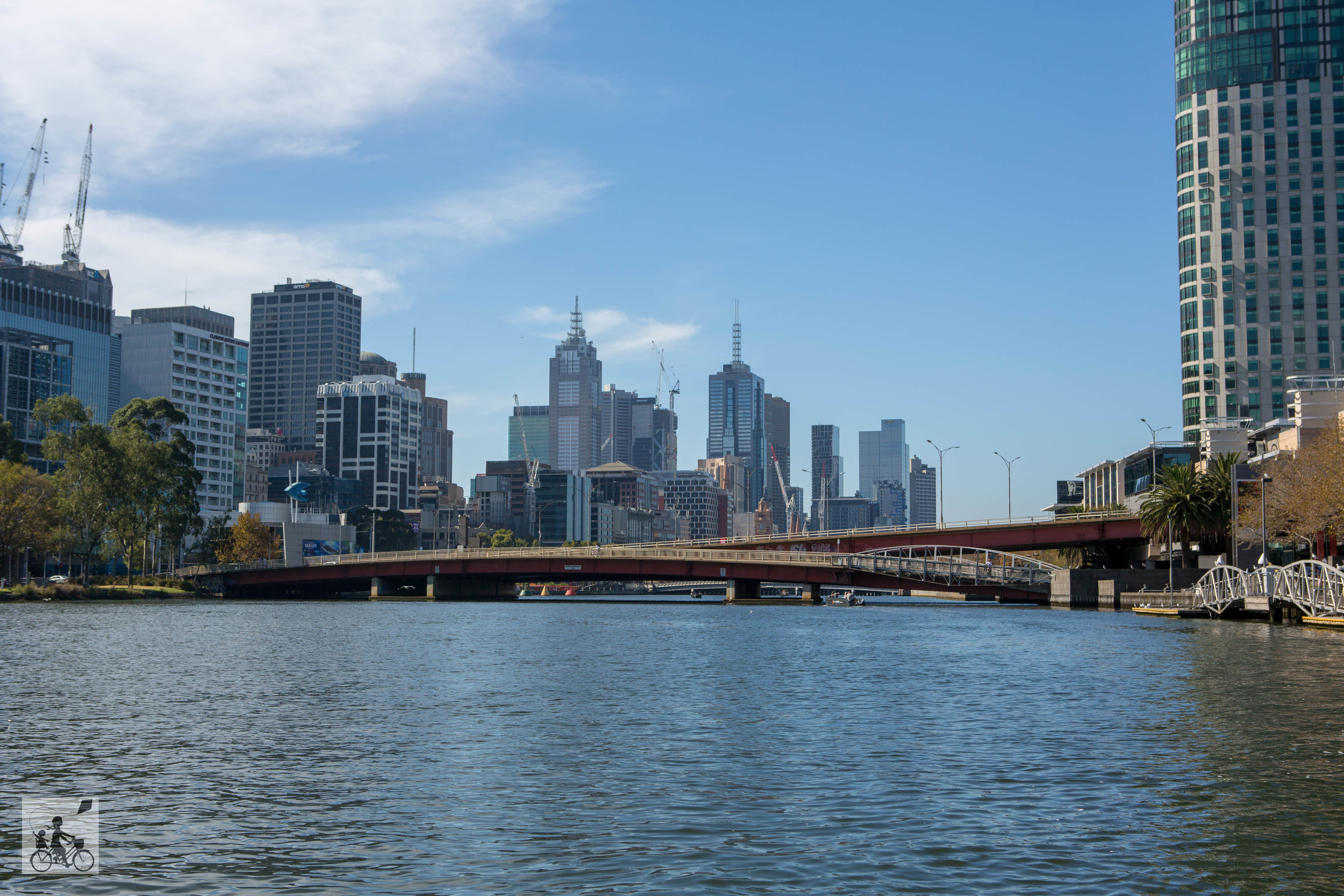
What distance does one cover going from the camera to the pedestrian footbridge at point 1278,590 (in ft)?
272

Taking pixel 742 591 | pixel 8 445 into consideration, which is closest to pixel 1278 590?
pixel 742 591

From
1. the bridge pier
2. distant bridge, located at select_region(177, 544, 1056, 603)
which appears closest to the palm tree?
distant bridge, located at select_region(177, 544, 1056, 603)

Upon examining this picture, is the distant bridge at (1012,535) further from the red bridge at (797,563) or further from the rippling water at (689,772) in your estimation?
the rippling water at (689,772)

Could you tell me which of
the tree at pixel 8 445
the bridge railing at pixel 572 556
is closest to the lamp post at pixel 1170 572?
the bridge railing at pixel 572 556

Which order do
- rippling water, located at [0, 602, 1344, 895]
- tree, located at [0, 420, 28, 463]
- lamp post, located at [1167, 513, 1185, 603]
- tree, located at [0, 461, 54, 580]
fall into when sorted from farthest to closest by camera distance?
tree, located at [0, 420, 28, 463] → tree, located at [0, 461, 54, 580] → lamp post, located at [1167, 513, 1185, 603] → rippling water, located at [0, 602, 1344, 895]

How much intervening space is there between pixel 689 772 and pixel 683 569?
127690 mm

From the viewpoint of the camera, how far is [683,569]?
158000 mm

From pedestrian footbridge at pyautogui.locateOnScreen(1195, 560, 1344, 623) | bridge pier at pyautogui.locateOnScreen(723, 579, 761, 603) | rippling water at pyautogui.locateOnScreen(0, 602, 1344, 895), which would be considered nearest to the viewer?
rippling water at pyautogui.locateOnScreen(0, 602, 1344, 895)

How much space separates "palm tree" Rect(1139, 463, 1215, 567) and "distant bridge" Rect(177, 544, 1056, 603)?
14.3m

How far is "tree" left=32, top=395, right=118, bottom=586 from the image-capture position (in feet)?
492

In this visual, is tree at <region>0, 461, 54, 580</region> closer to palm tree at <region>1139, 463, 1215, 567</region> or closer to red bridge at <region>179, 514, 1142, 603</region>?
red bridge at <region>179, 514, 1142, 603</region>

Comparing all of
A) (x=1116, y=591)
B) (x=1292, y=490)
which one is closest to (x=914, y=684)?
(x=1292, y=490)

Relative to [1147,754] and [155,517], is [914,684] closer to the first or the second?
[1147,754]

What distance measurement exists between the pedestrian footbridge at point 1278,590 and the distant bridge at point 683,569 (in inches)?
1382
